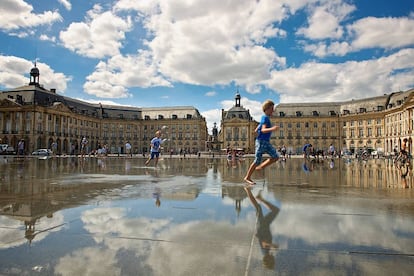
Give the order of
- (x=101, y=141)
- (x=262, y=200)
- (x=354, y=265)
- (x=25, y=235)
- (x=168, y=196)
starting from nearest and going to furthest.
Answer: (x=354, y=265) < (x=25, y=235) < (x=262, y=200) < (x=168, y=196) < (x=101, y=141)

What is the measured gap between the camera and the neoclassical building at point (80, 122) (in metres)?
71.1

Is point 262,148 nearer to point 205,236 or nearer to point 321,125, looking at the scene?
point 205,236

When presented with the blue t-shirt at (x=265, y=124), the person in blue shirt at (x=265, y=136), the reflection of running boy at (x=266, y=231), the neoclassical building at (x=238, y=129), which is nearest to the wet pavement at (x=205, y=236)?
the reflection of running boy at (x=266, y=231)

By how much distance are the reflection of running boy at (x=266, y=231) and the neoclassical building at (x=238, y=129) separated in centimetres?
8940

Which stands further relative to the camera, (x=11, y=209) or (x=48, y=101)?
(x=48, y=101)

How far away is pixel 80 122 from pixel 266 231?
92.2m

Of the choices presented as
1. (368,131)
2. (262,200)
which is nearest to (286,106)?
(368,131)

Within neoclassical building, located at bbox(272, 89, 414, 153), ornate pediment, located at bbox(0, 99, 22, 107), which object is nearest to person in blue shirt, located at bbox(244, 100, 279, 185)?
ornate pediment, located at bbox(0, 99, 22, 107)

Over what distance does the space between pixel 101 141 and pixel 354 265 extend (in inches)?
3911

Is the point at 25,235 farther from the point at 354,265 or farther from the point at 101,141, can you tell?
the point at 101,141

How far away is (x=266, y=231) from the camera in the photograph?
3400 mm

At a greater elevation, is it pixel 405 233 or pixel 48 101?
pixel 48 101

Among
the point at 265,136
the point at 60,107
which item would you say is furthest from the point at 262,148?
the point at 60,107

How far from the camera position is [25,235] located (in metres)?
3.27
